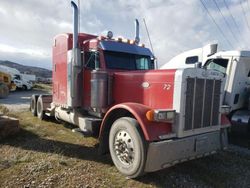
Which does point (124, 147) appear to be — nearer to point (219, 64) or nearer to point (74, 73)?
point (74, 73)

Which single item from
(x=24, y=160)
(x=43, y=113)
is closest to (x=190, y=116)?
(x=24, y=160)

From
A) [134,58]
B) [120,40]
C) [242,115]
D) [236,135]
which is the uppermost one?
[120,40]

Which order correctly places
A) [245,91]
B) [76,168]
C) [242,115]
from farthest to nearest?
[245,91] → [242,115] → [76,168]

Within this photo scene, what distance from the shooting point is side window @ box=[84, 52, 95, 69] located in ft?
21.3

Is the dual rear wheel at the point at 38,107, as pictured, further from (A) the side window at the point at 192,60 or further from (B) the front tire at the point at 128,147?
(A) the side window at the point at 192,60

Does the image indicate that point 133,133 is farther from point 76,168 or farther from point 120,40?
point 120,40

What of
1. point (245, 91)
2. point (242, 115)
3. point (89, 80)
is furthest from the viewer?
point (245, 91)

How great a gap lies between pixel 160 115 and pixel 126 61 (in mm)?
2619

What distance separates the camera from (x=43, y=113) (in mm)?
9828

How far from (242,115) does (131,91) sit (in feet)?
13.3

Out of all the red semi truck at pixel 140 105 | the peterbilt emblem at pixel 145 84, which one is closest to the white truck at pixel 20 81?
the red semi truck at pixel 140 105

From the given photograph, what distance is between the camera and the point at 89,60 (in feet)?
21.6

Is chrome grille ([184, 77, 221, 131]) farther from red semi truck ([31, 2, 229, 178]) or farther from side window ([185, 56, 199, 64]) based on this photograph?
side window ([185, 56, 199, 64])

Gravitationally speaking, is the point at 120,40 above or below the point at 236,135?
above
